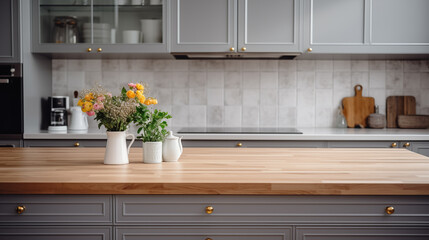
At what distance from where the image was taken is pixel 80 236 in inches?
55.2

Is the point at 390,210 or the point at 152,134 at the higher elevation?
the point at 152,134

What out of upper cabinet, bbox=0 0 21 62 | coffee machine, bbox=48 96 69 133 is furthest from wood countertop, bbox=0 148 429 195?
upper cabinet, bbox=0 0 21 62

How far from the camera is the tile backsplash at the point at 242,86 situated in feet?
12.1

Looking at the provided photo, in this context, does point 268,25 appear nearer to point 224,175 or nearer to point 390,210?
point 224,175

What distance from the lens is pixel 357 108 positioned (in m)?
3.67

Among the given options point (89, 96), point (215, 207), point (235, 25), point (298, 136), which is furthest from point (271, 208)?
point (235, 25)

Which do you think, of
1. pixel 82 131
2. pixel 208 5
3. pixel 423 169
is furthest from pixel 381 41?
pixel 82 131

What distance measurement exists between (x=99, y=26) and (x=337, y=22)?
6.45 feet

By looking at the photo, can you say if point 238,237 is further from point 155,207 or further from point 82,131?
point 82,131

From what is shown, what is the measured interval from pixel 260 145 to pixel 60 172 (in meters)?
1.79

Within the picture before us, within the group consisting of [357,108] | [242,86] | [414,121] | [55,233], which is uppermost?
[242,86]

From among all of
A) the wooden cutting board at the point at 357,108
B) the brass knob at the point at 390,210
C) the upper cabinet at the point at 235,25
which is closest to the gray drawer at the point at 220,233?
the brass knob at the point at 390,210

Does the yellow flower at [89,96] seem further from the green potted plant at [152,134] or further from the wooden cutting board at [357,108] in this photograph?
the wooden cutting board at [357,108]

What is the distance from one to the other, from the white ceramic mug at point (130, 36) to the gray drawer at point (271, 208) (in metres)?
2.15
